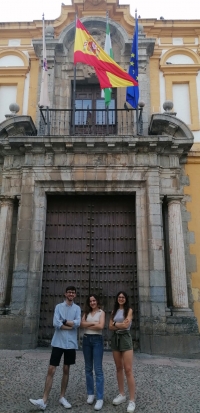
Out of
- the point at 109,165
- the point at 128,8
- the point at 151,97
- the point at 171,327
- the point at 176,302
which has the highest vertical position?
the point at 128,8

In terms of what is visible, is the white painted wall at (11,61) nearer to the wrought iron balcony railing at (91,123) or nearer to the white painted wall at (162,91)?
the wrought iron balcony railing at (91,123)

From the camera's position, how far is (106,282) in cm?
829

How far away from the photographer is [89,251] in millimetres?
8531

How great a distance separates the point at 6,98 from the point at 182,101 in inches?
202

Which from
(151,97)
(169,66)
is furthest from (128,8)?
(151,97)

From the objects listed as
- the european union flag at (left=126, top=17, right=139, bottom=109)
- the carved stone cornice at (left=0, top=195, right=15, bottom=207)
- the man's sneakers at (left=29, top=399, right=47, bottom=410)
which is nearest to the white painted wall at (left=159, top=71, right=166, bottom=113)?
the european union flag at (left=126, top=17, right=139, bottom=109)

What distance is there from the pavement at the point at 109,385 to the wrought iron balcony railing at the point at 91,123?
5642 millimetres

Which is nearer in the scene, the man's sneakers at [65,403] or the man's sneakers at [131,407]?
the man's sneakers at [131,407]

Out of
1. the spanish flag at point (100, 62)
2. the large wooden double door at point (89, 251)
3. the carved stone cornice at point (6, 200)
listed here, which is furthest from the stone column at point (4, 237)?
the spanish flag at point (100, 62)

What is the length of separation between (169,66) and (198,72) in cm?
88

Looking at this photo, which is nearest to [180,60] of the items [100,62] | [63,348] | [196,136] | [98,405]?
[196,136]

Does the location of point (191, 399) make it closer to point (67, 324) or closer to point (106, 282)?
point (67, 324)

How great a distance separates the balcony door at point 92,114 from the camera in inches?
384

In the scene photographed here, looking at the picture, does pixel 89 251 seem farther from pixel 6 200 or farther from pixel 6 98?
pixel 6 98
